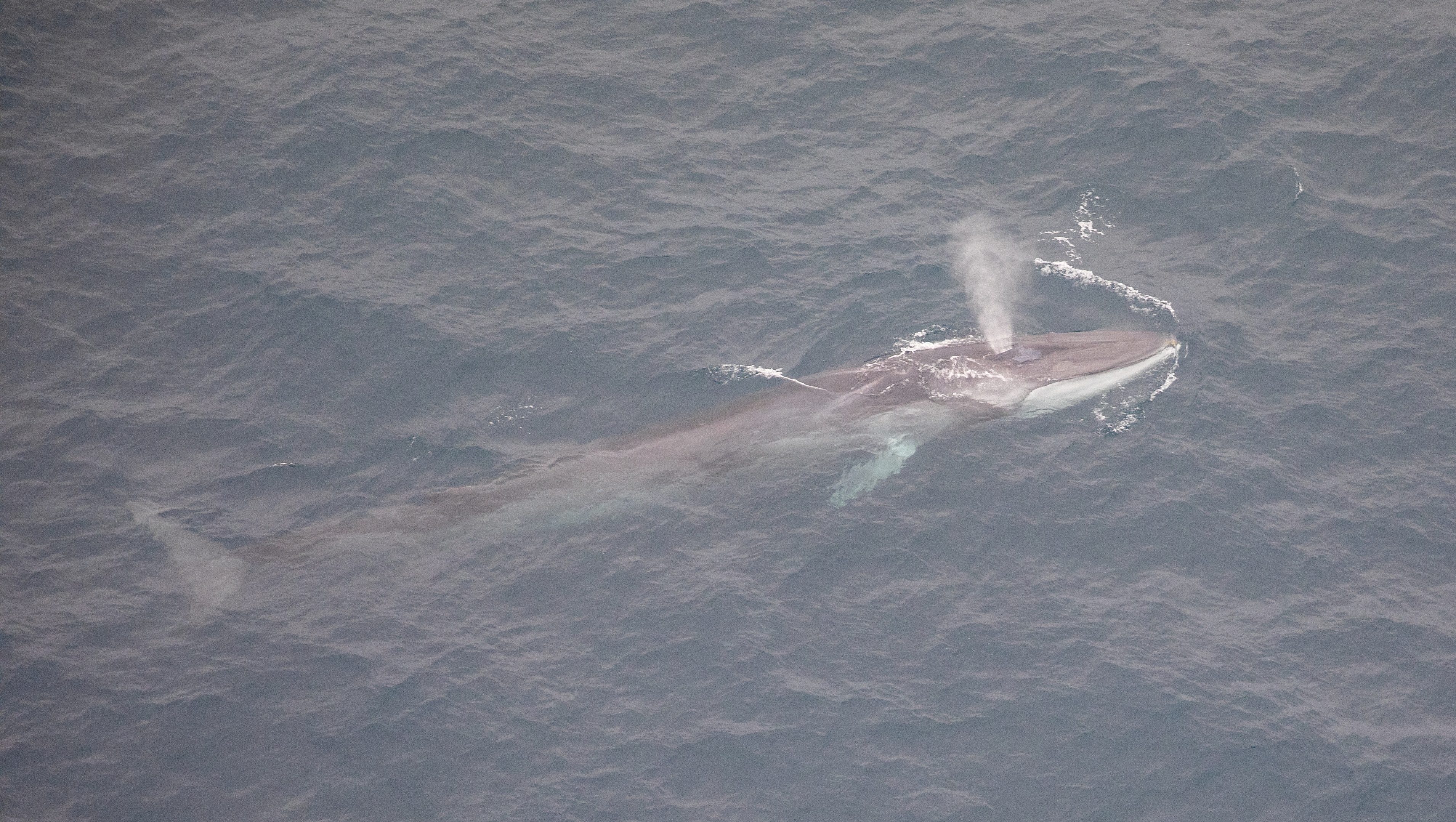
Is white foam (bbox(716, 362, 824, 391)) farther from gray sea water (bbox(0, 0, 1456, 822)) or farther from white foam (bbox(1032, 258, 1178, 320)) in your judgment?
white foam (bbox(1032, 258, 1178, 320))

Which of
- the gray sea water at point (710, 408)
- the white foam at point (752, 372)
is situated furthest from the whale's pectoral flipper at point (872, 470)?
the white foam at point (752, 372)

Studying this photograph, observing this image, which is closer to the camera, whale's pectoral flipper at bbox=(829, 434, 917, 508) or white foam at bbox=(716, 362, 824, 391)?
whale's pectoral flipper at bbox=(829, 434, 917, 508)

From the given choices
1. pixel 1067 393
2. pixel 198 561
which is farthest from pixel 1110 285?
pixel 198 561

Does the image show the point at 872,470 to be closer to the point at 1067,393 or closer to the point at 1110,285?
the point at 1067,393

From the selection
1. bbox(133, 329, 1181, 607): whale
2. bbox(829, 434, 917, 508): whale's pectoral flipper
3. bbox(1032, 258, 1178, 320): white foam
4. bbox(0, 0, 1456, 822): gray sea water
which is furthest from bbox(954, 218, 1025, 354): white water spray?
bbox(829, 434, 917, 508): whale's pectoral flipper

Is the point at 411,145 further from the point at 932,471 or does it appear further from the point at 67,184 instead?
the point at 932,471
